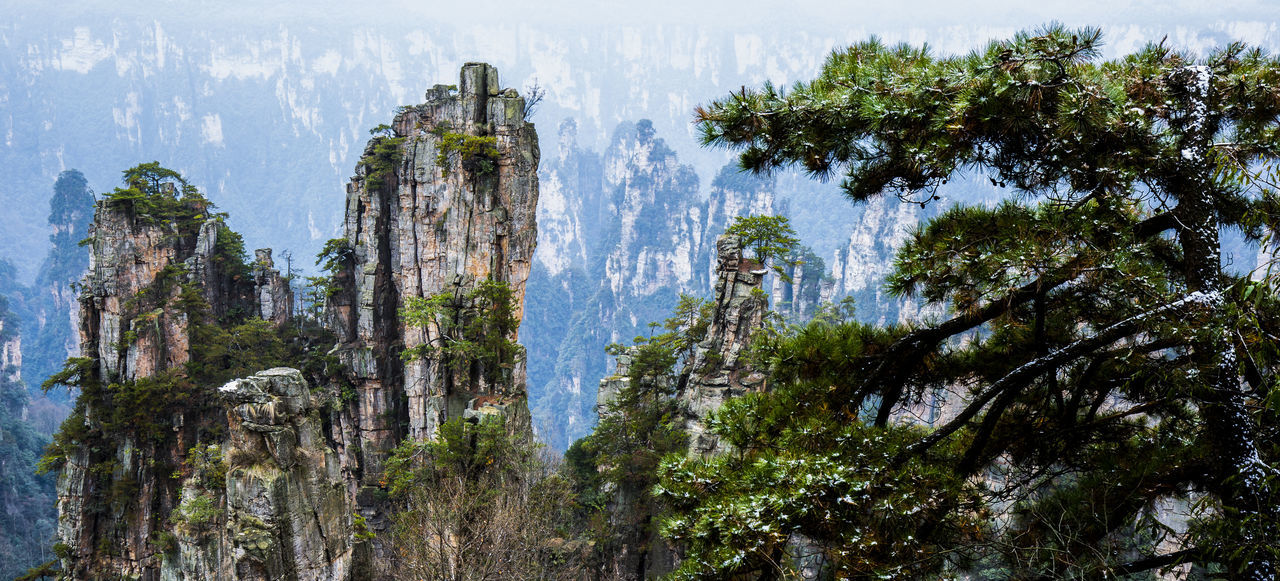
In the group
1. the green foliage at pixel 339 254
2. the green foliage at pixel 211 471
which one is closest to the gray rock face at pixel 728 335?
the green foliage at pixel 211 471

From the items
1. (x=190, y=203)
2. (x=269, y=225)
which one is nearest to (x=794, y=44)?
(x=269, y=225)

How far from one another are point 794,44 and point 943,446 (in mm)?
128438

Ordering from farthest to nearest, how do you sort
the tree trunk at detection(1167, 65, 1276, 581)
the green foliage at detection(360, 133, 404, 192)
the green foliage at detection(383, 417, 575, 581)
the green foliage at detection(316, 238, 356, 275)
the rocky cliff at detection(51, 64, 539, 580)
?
1. the green foliage at detection(316, 238, 356, 275)
2. the green foliage at detection(360, 133, 404, 192)
3. the rocky cliff at detection(51, 64, 539, 580)
4. the green foliage at detection(383, 417, 575, 581)
5. the tree trunk at detection(1167, 65, 1276, 581)

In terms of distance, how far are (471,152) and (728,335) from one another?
921 centimetres

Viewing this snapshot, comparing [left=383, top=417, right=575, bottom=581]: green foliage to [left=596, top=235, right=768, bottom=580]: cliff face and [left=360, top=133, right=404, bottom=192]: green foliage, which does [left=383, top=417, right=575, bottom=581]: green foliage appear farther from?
[left=360, top=133, right=404, bottom=192]: green foliage

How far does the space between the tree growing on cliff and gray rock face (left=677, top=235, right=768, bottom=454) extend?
43.1ft

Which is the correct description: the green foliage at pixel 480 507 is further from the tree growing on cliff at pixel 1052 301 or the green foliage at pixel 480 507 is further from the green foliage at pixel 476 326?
the tree growing on cliff at pixel 1052 301

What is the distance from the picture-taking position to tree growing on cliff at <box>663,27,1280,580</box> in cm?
351

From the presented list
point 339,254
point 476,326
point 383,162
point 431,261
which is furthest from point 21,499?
point 476,326

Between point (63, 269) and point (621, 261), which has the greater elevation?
point (621, 261)

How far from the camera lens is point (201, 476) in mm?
15344

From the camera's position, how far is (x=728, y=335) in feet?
61.2

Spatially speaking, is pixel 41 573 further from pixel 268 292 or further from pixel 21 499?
pixel 21 499

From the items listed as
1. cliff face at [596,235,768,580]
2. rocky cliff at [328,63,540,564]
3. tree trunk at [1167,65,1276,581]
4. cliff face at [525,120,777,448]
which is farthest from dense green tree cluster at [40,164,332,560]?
cliff face at [525,120,777,448]
